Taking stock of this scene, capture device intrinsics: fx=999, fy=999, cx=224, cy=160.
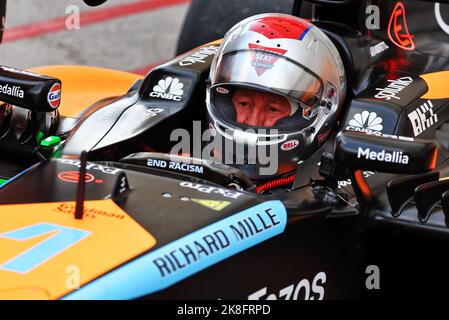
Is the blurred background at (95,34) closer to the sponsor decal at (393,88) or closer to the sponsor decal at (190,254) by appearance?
the sponsor decal at (393,88)

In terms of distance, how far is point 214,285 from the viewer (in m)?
2.66

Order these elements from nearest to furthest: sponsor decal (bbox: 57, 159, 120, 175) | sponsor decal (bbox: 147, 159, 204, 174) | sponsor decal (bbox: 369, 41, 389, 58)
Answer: sponsor decal (bbox: 57, 159, 120, 175) → sponsor decal (bbox: 147, 159, 204, 174) → sponsor decal (bbox: 369, 41, 389, 58)

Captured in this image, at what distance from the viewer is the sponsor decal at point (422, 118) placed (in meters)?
3.59

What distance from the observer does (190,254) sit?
8.59ft

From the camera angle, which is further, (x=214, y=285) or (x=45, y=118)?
(x=45, y=118)

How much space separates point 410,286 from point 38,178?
1250 mm

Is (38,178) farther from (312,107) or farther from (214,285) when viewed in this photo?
(312,107)

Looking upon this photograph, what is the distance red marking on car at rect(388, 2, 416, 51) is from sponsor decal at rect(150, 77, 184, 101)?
1.08 meters

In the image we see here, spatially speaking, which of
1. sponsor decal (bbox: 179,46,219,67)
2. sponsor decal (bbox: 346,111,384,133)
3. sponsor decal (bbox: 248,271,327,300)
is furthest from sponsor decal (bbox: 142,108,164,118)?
sponsor decal (bbox: 248,271,327,300)

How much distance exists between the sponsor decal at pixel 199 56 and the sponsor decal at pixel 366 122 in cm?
77

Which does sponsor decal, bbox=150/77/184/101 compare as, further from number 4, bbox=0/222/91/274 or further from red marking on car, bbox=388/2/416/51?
number 4, bbox=0/222/91/274

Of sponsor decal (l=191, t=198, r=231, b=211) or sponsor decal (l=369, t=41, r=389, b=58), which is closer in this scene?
sponsor decal (l=191, t=198, r=231, b=211)

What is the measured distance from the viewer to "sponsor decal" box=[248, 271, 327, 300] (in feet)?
9.20

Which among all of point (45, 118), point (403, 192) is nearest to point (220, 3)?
point (45, 118)
